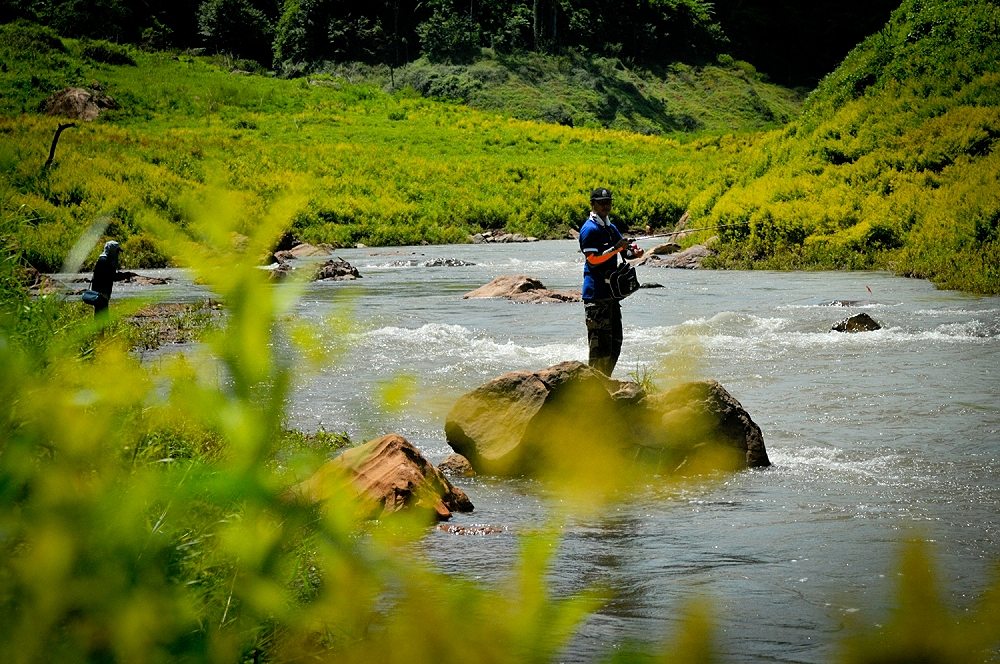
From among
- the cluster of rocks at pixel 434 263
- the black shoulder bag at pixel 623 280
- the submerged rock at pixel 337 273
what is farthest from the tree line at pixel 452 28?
the black shoulder bag at pixel 623 280

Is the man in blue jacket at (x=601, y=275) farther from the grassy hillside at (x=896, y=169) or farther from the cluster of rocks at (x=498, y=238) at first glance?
the cluster of rocks at (x=498, y=238)

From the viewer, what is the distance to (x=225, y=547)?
144cm

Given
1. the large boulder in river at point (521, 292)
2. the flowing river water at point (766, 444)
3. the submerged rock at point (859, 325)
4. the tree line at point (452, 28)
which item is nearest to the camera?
the flowing river water at point (766, 444)

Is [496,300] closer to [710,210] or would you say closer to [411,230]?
[710,210]

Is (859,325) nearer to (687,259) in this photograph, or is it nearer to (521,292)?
(521,292)

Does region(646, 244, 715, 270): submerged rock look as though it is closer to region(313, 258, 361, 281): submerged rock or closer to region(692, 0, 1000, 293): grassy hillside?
region(692, 0, 1000, 293): grassy hillside

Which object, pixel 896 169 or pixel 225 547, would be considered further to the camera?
pixel 896 169

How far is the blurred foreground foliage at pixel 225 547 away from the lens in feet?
3.95

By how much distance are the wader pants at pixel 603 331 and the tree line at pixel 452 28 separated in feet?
242

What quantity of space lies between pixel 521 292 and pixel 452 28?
222 feet

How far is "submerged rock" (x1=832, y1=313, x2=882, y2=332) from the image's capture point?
606 inches

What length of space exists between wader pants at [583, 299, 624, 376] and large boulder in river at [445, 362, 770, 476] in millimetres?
1479

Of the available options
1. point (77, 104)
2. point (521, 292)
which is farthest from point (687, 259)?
point (77, 104)

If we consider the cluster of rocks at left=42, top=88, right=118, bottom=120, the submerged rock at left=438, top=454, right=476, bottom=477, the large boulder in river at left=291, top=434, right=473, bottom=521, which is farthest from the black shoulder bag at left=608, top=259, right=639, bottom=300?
the cluster of rocks at left=42, top=88, right=118, bottom=120
